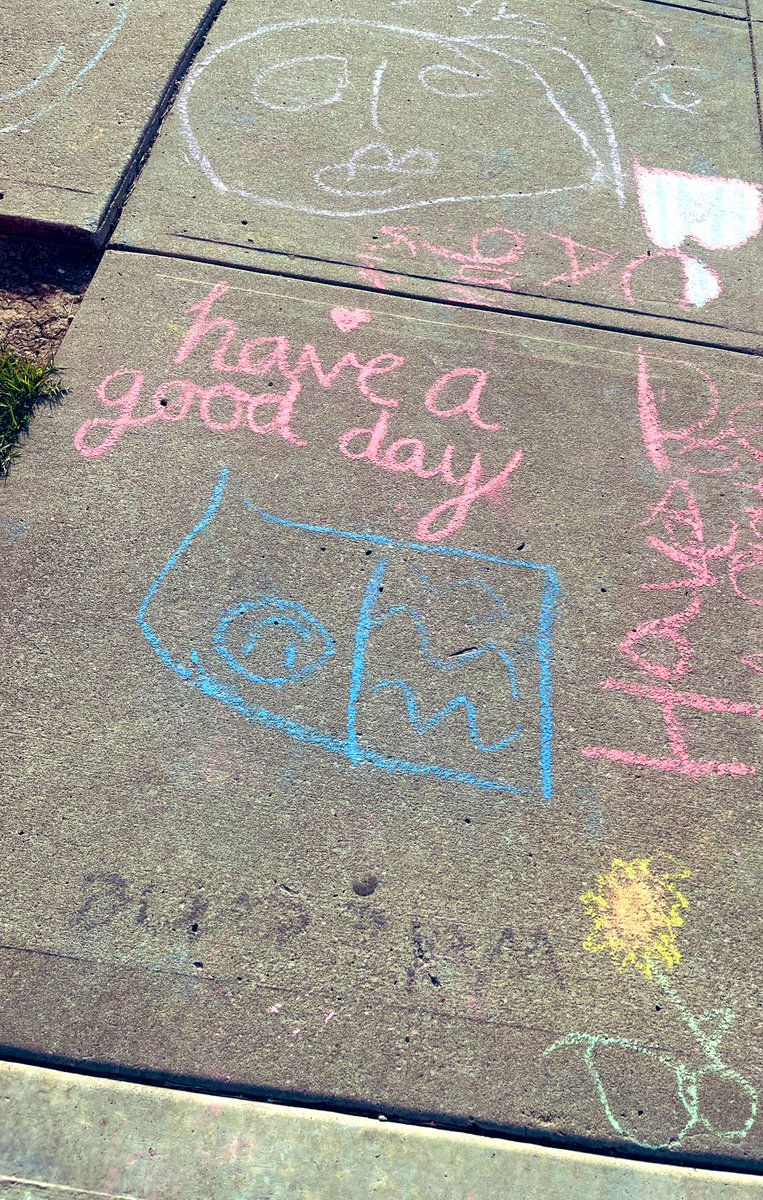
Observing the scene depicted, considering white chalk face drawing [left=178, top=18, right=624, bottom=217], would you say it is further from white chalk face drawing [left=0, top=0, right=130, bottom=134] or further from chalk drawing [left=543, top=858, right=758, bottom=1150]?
chalk drawing [left=543, top=858, right=758, bottom=1150]

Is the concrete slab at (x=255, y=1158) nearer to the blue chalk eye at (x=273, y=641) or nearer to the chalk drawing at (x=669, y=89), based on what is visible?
the blue chalk eye at (x=273, y=641)

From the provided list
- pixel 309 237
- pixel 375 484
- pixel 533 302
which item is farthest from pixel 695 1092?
pixel 309 237

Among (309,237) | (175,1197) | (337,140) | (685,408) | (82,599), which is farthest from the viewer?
(337,140)

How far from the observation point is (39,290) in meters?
3.71

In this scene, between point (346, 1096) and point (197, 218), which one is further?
point (197, 218)

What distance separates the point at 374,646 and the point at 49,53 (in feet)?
11.7

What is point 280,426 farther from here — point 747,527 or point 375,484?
point 747,527

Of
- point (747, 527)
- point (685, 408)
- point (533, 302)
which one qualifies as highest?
point (533, 302)

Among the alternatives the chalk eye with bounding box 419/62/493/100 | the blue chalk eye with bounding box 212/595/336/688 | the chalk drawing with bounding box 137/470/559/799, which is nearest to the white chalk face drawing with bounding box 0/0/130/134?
the chalk eye with bounding box 419/62/493/100

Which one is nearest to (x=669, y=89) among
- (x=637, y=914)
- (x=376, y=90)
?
(x=376, y=90)

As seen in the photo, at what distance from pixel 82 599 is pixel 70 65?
3.00 metres

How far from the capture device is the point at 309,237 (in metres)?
3.95

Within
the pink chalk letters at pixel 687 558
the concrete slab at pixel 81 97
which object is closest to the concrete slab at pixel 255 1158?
the pink chalk letters at pixel 687 558

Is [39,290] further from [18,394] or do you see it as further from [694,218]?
[694,218]
